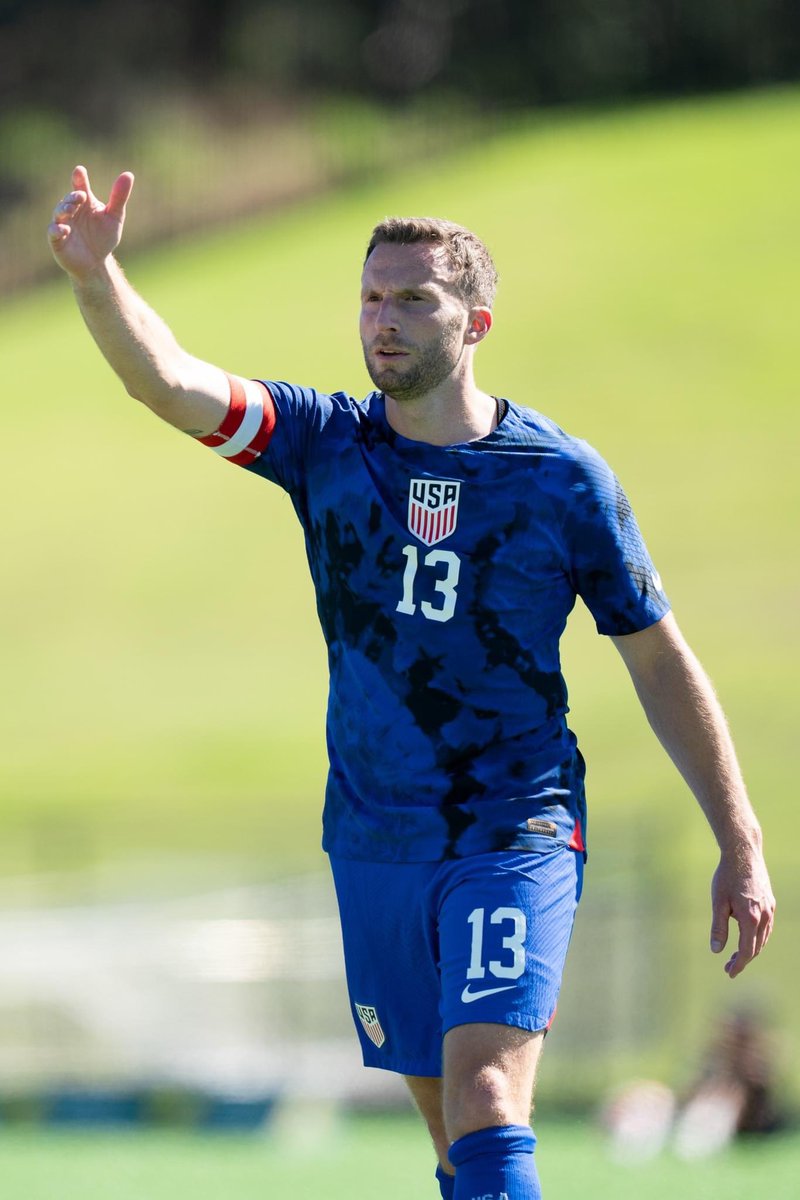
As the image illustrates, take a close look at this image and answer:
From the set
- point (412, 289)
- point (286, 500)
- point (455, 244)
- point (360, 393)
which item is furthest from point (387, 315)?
point (286, 500)

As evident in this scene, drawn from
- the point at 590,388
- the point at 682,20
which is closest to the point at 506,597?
the point at 590,388

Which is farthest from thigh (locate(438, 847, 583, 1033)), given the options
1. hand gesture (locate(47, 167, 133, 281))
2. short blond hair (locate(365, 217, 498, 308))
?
hand gesture (locate(47, 167, 133, 281))

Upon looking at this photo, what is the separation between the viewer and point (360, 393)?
31703 millimetres

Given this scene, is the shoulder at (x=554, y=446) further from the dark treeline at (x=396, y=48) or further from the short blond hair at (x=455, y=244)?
the dark treeline at (x=396, y=48)

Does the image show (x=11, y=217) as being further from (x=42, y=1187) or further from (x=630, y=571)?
(x=630, y=571)

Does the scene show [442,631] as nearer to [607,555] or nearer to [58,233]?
[607,555]

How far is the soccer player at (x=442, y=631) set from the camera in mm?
4109

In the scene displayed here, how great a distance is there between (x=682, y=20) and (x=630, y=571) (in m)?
44.4

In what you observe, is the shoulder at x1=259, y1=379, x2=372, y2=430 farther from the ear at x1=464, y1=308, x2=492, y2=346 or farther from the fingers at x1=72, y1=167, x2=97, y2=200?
the fingers at x1=72, y1=167, x2=97, y2=200

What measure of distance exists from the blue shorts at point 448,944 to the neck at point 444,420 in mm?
920

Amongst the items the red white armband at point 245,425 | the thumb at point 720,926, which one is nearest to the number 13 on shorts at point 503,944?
the thumb at point 720,926

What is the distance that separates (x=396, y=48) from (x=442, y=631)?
45.2 metres

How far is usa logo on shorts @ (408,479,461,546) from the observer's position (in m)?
4.22

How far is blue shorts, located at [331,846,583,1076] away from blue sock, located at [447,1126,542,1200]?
23cm
